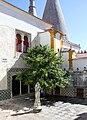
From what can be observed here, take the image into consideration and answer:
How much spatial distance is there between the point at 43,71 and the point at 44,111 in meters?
3.09

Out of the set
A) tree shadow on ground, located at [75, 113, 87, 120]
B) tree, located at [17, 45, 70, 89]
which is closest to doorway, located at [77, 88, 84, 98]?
tree, located at [17, 45, 70, 89]

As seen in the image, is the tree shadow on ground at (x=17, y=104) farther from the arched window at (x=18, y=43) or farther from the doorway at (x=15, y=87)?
the arched window at (x=18, y=43)

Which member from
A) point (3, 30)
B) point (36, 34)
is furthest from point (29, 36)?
point (3, 30)

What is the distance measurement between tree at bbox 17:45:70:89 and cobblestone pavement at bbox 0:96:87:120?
1.61 metres

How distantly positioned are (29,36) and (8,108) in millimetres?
7382

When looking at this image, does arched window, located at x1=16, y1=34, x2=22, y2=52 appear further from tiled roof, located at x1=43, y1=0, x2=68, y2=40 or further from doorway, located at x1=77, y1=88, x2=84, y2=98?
tiled roof, located at x1=43, y1=0, x2=68, y2=40

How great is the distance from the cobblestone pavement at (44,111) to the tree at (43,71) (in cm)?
161

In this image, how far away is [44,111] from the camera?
451 inches

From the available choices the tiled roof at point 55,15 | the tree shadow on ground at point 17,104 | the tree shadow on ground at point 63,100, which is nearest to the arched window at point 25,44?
the tree shadow on ground at point 17,104

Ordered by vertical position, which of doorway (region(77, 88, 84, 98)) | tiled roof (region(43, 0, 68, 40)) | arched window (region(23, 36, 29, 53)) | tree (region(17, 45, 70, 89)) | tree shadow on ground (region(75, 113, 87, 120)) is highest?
tiled roof (region(43, 0, 68, 40))

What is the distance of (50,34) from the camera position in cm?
1728

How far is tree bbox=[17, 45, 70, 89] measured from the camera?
13391mm

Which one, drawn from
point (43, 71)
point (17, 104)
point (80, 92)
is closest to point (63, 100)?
point (80, 92)

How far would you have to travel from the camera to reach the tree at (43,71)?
13.4 meters
